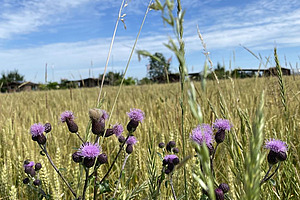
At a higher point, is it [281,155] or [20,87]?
[20,87]

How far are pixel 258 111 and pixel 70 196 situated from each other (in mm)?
1155

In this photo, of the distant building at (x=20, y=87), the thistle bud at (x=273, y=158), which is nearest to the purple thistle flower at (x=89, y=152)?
the thistle bud at (x=273, y=158)

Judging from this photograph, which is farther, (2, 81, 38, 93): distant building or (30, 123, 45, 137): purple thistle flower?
(2, 81, 38, 93): distant building

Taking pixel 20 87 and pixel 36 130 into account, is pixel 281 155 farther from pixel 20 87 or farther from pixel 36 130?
pixel 20 87

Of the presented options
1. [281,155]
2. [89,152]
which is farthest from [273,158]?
[89,152]

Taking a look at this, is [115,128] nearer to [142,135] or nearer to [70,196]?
[70,196]

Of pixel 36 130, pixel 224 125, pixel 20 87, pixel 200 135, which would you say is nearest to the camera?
pixel 200 135

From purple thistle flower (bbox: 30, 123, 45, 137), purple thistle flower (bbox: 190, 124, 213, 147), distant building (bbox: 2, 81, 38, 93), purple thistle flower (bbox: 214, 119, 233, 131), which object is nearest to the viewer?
purple thistle flower (bbox: 190, 124, 213, 147)

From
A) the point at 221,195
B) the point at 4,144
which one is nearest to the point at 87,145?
the point at 221,195

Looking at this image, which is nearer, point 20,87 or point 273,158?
point 273,158

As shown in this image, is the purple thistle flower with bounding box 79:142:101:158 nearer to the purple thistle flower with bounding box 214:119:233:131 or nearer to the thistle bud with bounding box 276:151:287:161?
the purple thistle flower with bounding box 214:119:233:131

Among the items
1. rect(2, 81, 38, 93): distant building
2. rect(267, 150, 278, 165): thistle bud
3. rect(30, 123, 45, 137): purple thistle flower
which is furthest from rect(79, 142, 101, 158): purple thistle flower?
rect(2, 81, 38, 93): distant building

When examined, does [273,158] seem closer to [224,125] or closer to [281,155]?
[281,155]

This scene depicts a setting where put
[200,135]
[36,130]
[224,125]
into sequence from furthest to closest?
1. [36,130]
2. [224,125]
3. [200,135]
